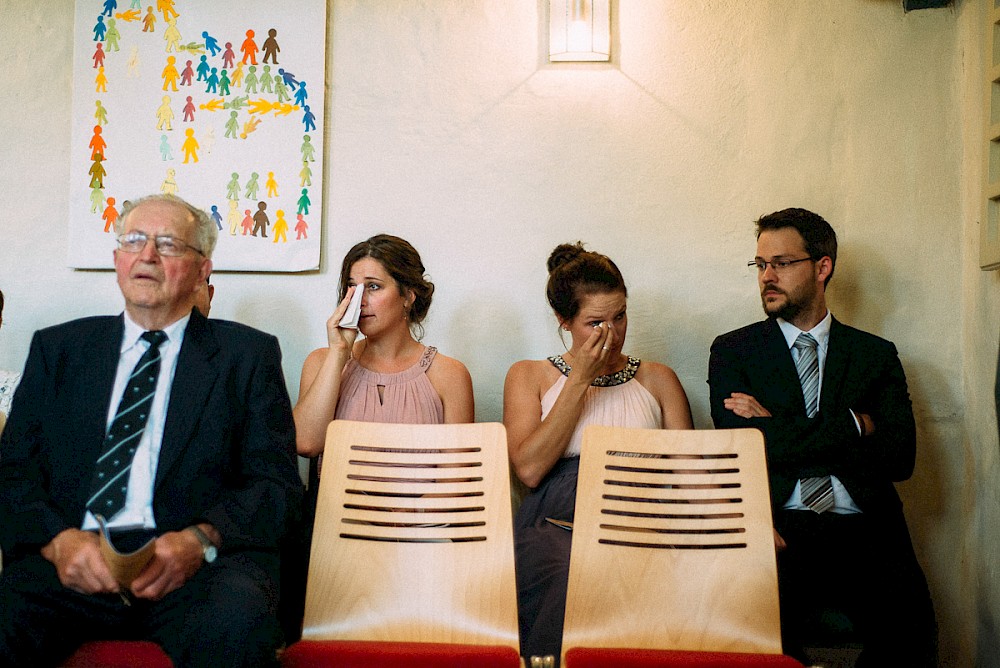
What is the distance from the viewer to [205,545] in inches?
80.7

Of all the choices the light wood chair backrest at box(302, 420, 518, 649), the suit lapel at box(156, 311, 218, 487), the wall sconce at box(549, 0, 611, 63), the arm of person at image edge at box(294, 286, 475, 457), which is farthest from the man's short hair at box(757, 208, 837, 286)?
the suit lapel at box(156, 311, 218, 487)

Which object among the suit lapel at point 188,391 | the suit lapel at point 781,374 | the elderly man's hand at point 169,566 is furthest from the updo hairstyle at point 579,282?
the elderly man's hand at point 169,566

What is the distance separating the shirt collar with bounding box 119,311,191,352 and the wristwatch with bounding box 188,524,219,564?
48 cm

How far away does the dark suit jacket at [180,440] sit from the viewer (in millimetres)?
2111

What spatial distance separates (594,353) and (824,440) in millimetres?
748

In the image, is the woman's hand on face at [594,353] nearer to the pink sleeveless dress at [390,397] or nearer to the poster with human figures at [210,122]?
the pink sleeveless dress at [390,397]

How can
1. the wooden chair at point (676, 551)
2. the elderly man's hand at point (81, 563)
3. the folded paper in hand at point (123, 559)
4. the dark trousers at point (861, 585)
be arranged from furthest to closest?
the dark trousers at point (861, 585) < the wooden chair at point (676, 551) < the elderly man's hand at point (81, 563) < the folded paper in hand at point (123, 559)

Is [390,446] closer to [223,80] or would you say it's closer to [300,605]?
[300,605]

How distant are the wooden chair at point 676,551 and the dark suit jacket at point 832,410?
54 cm

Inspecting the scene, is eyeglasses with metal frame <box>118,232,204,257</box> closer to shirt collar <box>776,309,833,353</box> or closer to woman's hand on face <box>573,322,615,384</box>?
woman's hand on face <box>573,322,615,384</box>

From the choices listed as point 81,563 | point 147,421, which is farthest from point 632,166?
point 81,563

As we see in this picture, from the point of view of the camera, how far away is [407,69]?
12.2 feet

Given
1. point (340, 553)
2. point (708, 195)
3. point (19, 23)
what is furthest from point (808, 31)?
point (19, 23)

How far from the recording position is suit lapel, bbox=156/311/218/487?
214 cm
